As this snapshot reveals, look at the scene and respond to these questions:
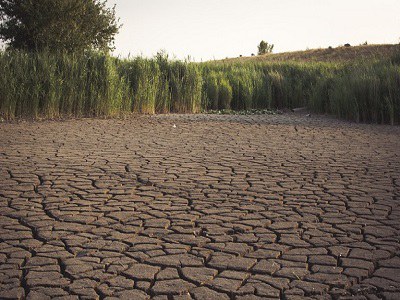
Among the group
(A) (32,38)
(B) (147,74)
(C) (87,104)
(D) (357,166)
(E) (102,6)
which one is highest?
(E) (102,6)

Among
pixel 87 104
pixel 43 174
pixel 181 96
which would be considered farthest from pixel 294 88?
pixel 43 174

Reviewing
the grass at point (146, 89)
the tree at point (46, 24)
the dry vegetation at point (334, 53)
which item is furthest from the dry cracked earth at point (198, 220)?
the dry vegetation at point (334, 53)

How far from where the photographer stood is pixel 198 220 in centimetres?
461

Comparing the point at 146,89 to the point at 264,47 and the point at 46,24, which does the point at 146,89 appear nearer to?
the point at 46,24

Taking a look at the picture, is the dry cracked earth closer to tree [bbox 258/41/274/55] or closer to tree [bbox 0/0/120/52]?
tree [bbox 0/0/120/52]

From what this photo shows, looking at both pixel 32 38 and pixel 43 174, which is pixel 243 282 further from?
pixel 32 38

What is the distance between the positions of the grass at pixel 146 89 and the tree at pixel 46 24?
585cm

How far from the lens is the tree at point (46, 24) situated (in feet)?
66.9

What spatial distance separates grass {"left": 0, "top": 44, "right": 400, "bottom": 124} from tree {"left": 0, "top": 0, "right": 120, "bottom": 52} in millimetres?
5848

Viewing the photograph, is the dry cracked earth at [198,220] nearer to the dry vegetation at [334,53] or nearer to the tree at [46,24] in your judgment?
the tree at [46,24]

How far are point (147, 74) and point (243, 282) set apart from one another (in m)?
11.3

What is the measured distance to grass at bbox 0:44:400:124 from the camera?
1234 cm

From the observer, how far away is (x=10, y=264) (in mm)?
3580

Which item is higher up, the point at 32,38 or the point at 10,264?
the point at 32,38
